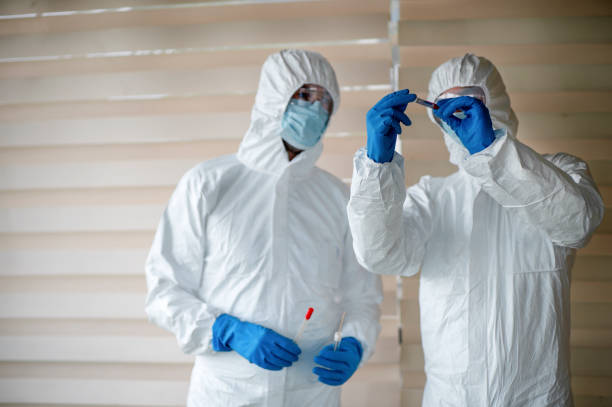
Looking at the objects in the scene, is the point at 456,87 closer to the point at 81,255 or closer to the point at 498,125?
the point at 498,125

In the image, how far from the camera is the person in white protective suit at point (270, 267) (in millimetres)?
1673

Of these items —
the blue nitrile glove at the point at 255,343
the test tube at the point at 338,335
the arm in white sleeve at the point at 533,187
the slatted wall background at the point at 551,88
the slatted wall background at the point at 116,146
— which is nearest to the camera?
the arm in white sleeve at the point at 533,187

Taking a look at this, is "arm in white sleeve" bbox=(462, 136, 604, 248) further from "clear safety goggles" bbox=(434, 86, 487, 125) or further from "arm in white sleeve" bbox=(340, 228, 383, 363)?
"arm in white sleeve" bbox=(340, 228, 383, 363)

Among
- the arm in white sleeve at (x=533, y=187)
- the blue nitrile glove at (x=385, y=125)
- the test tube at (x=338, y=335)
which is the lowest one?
the test tube at (x=338, y=335)

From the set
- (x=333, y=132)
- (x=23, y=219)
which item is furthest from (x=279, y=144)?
(x=23, y=219)

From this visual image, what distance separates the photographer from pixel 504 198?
1.41 m

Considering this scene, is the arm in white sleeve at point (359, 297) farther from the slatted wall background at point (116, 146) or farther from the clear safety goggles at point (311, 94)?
the clear safety goggles at point (311, 94)

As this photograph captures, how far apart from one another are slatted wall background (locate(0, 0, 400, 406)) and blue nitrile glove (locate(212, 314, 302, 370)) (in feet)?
2.53

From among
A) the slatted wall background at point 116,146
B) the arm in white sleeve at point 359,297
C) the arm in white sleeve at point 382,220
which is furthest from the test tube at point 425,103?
the slatted wall background at point 116,146

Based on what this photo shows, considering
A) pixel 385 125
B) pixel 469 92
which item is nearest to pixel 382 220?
pixel 385 125

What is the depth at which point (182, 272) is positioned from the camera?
69.1 inches

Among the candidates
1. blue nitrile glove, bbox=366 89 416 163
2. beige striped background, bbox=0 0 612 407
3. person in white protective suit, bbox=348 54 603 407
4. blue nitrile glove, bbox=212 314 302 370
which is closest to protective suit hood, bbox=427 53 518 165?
person in white protective suit, bbox=348 54 603 407

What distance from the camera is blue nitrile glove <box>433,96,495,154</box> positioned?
1390 mm

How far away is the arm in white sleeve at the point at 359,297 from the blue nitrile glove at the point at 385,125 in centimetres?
60
